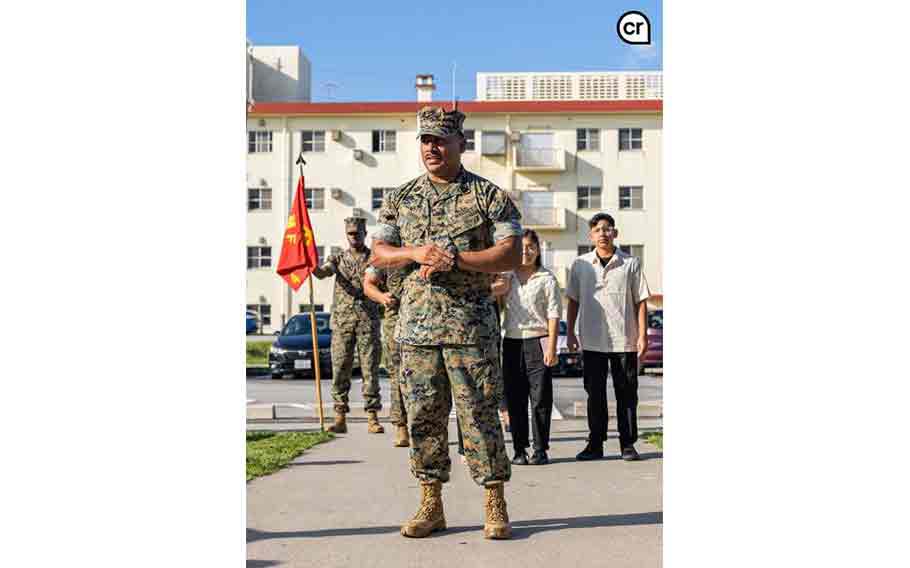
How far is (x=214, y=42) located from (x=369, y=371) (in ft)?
18.6

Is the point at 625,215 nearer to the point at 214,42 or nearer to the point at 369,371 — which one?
the point at 369,371

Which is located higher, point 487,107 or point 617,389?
point 487,107

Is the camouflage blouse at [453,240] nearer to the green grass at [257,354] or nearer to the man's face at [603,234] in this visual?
the man's face at [603,234]

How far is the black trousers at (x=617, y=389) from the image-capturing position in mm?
8086

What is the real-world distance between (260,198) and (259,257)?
2421 mm

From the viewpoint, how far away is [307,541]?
200 inches

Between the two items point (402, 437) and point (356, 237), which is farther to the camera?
point (356, 237)

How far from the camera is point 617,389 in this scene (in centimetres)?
816

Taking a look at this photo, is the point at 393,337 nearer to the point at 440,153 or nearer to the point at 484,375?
the point at 484,375

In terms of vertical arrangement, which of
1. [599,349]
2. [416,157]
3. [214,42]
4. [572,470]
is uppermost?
[416,157]

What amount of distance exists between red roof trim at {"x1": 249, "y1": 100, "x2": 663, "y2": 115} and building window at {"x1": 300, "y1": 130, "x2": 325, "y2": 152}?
3.50ft

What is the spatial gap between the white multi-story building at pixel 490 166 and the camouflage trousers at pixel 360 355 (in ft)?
111

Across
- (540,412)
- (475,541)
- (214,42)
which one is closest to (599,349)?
(540,412)

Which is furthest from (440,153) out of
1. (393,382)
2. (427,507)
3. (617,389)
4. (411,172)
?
(411,172)
